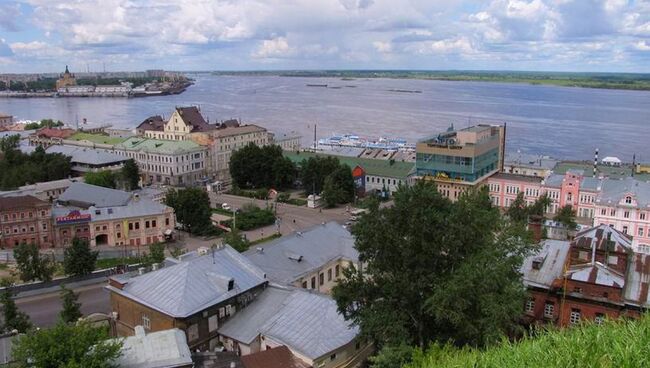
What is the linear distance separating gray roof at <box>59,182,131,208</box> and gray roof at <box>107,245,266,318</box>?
67.7 feet

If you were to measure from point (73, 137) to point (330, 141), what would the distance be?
3770 cm

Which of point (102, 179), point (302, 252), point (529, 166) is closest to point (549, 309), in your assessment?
point (302, 252)

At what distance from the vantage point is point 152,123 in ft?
248

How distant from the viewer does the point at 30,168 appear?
52.0m

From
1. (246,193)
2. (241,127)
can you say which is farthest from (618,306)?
(241,127)

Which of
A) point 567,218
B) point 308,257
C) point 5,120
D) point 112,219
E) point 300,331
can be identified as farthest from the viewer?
point 5,120

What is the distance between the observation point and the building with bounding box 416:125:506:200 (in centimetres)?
5019

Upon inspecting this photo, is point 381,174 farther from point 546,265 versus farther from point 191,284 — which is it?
point 191,284

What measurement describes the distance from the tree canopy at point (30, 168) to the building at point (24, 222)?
46.1ft

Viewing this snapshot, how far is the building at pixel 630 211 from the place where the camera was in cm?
3678

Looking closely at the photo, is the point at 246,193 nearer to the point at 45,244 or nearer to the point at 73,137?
the point at 45,244

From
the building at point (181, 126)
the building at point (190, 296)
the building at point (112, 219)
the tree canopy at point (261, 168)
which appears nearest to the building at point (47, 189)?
the building at point (112, 219)

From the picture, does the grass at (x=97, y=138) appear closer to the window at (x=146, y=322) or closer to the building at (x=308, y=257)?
the building at (x=308, y=257)

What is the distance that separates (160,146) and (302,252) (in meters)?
38.4
